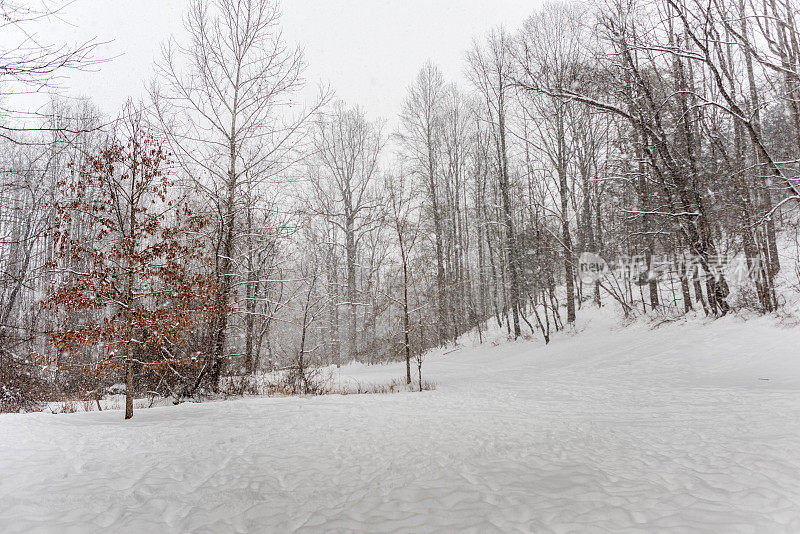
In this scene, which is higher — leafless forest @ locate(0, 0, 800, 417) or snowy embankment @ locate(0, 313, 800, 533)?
leafless forest @ locate(0, 0, 800, 417)

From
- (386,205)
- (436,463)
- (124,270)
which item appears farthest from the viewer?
(386,205)

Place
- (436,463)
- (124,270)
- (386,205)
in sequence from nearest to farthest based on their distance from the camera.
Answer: (436,463) < (124,270) < (386,205)

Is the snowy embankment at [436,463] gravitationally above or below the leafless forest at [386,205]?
below

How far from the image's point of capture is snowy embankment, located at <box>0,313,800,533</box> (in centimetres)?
293

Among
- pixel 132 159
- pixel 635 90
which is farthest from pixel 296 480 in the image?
pixel 635 90

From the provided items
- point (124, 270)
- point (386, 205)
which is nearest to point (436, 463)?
point (124, 270)

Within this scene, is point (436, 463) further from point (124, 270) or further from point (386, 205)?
point (386, 205)

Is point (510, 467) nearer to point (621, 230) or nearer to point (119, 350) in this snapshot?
point (119, 350)

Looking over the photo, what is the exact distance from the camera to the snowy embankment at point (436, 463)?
2926 mm

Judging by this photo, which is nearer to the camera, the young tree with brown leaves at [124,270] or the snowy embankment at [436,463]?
the snowy embankment at [436,463]

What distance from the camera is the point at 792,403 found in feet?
17.4

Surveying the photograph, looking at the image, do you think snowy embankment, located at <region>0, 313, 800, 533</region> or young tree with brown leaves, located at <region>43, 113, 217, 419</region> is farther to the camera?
young tree with brown leaves, located at <region>43, 113, 217, 419</region>

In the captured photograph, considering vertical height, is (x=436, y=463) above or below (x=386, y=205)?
below

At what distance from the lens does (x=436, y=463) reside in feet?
13.4
